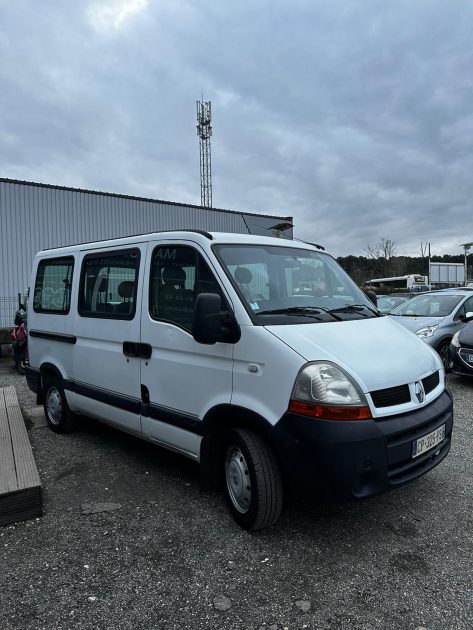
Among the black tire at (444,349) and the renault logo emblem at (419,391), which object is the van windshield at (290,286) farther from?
the black tire at (444,349)

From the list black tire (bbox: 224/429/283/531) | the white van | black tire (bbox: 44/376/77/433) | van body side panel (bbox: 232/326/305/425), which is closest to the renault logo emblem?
the white van

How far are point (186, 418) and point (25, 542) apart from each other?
1.33m

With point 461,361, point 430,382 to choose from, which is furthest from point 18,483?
point 461,361

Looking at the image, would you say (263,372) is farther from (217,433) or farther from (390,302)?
(390,302)

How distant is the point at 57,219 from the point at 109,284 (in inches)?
560

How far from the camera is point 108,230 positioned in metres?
18.3

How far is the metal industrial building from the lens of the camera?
16.2 meters

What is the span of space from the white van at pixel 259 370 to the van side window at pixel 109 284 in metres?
0.02

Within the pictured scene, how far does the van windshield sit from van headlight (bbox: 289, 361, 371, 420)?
1.61 feet

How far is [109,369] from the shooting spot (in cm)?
426

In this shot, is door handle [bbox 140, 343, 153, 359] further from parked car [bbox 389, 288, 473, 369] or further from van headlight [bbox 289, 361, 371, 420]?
parked car [bbox 389, 288, 473, 369]

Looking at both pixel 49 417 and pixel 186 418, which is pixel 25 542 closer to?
pixel 186 418

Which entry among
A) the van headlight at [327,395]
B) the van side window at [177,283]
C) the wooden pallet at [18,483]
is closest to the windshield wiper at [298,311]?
the van side window at [177,283]

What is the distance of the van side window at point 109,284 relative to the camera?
4055 millimetres
